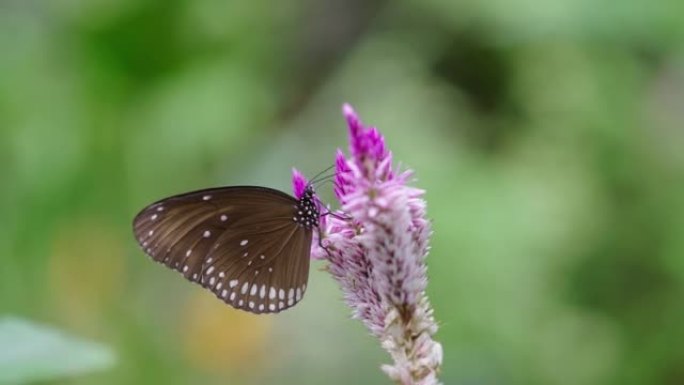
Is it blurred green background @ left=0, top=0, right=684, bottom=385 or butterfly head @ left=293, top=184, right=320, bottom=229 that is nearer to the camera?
butterfly head @ left=293, top=184, right=320, bottom=229

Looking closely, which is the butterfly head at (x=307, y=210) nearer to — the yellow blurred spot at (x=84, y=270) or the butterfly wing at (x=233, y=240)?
the butterfly wing at (x=233, y=240)

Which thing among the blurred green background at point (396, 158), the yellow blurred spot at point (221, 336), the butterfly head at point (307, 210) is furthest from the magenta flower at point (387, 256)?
the yellow blurred spot at point (221, 336)

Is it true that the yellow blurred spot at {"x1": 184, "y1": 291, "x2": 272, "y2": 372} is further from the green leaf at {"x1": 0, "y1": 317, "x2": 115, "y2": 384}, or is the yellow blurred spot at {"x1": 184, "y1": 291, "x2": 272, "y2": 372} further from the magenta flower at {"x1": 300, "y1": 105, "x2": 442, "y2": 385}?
the magenta flower at {"x1": 300, "y1": 105, "x2": 442, "y2": 385}

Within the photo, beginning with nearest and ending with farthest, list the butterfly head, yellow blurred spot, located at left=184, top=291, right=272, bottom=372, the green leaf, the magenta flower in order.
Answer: the magenta flower
the green leaf
the butterfly head
yellow blurred spot, located at left=184, top=291, right=272, bottom=372

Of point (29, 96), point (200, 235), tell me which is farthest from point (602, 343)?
point (29, 96)

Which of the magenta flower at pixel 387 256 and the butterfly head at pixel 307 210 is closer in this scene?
the magenta flower at pixel 387 256

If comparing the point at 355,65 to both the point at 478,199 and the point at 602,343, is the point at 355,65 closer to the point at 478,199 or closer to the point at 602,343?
the point at 478,199

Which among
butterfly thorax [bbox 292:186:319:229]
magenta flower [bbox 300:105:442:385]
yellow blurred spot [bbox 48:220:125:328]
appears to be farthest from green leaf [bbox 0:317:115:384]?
yellow blurred spot [bbox 48:220:125:328]
